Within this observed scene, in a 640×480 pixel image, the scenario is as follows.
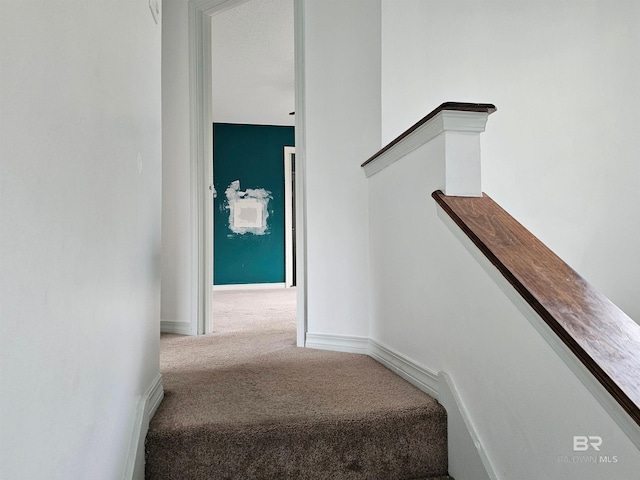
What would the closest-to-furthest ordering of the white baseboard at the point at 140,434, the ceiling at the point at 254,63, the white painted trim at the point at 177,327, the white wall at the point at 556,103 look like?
1. the white baseboard at the point at 140,434
2. the white wall at the point at 556,103
3. the white painted trim at the point at 177,327
4. the ceiling at the point at 254,63

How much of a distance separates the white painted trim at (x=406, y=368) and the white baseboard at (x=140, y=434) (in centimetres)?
89

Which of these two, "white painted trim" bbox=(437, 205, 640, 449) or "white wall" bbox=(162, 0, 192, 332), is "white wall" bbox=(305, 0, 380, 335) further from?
"white painted trim" bbox=(437, 205, 640, 449)

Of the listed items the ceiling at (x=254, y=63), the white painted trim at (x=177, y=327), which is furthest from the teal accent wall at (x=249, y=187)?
the white painted trim at (x=177, y=327)

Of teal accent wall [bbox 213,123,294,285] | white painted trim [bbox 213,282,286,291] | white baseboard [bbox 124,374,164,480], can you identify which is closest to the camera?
white baseboard [bbox 124,374,164,480]

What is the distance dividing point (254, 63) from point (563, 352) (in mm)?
4653

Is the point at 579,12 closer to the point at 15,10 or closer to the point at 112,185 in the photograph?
the point at 112,185

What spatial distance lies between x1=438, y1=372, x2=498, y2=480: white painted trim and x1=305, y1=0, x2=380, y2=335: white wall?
906 mm

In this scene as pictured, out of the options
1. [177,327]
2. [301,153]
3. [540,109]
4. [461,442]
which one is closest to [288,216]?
[177,327]

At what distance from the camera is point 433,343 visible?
156 cm

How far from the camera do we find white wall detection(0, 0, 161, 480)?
0.55 m

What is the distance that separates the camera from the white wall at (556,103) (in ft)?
7.81

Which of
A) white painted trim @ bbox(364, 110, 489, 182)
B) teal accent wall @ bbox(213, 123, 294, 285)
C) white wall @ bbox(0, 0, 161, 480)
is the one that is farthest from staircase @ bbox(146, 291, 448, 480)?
teal accent wall @ bbox(213, 123, 294, 285)
